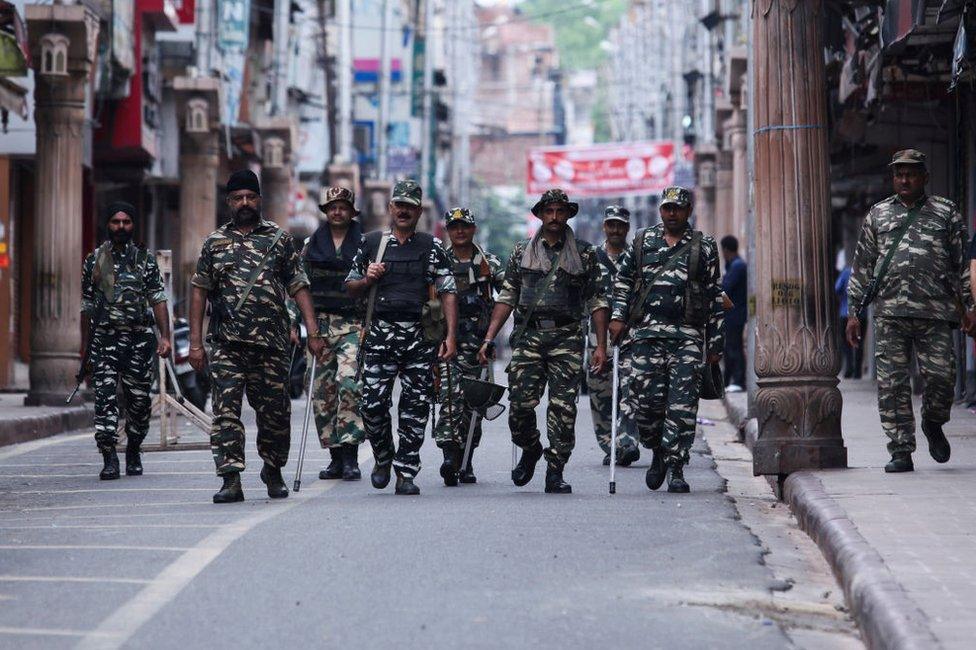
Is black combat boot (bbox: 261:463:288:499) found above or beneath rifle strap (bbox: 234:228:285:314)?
beneath

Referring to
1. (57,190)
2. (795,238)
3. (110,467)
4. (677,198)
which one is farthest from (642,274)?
(57,190)

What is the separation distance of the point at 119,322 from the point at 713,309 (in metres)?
4.31

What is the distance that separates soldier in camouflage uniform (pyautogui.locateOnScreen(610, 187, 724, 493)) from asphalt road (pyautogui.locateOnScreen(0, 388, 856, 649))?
41 cm

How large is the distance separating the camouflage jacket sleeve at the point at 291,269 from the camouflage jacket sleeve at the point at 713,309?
2553 millimetres

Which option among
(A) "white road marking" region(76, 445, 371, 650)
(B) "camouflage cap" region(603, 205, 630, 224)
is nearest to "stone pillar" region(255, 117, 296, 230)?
(B) "camouflage cap" region(603, 205, 630, 224)

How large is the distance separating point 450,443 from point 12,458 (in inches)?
204

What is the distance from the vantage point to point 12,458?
16016 mm

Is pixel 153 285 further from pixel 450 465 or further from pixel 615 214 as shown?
pixel 615 214

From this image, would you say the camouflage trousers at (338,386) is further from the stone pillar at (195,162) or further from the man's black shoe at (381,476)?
the stone pillar at (195,162)

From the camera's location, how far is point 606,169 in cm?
5728

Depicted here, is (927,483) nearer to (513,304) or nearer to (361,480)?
(513,304)

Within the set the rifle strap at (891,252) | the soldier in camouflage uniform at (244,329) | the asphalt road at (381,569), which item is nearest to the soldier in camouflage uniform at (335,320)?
the asphalt road at (381,569)

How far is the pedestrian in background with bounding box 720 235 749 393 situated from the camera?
23375 mm

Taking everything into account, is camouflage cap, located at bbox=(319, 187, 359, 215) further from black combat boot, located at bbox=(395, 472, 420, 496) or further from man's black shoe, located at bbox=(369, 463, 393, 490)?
black combat boot, located at bbox=(395, 472, 420, 496)
